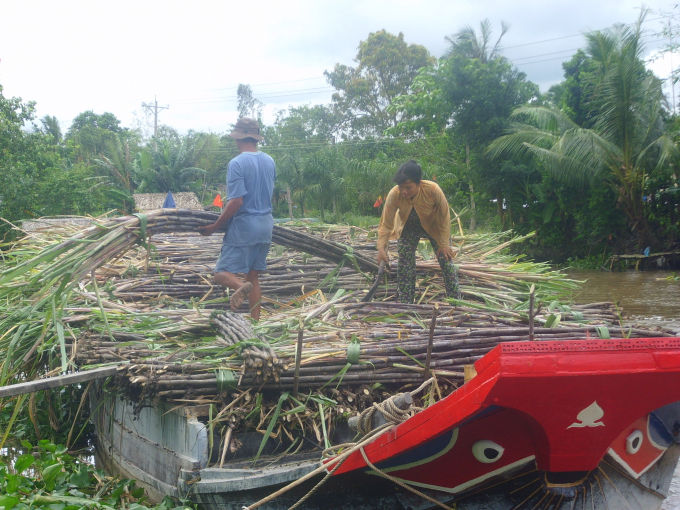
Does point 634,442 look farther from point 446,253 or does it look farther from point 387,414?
point 446,253

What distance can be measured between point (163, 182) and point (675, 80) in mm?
14218

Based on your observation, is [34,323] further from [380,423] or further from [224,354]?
[380,423]

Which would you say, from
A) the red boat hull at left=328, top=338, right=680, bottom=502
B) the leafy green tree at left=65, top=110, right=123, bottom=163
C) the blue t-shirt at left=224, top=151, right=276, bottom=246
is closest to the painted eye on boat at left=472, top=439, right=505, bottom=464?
the red boat hull at left=328, top=338, right=680, bottom=502

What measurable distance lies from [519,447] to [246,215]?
287 cm

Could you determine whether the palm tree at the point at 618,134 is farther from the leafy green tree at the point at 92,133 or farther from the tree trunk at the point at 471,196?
the leafy green tree at the point at 92,133

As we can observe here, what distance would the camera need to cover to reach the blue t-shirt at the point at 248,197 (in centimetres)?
449

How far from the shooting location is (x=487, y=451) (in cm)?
220

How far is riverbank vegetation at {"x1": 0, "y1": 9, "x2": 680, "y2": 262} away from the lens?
13.5 meters

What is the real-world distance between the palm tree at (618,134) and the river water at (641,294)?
1947mm

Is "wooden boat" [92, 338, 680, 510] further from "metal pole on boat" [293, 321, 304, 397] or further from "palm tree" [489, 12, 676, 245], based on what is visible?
"palm tree" [489, 12, 676, 245]

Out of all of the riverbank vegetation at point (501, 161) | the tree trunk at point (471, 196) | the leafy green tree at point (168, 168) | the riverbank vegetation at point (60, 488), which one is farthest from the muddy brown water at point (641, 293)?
the leafy green tree at point (168, 168)

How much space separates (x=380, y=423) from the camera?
2486mm

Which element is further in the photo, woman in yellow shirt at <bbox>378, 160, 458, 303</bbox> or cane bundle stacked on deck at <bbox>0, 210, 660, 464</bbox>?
woman in yellow shirt at <bbox>378, 160, 458, 303</bbox>

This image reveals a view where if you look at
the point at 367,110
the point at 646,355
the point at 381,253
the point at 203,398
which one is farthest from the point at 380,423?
the point at 367,110
